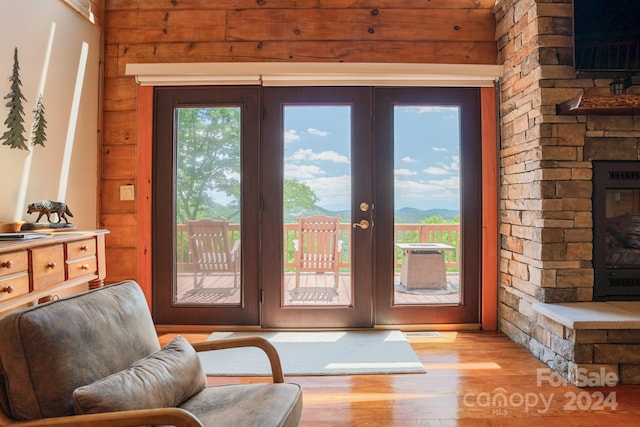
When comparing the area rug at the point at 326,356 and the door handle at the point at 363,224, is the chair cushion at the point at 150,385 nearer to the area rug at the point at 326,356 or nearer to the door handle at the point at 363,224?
the area rug at the point at 326,356

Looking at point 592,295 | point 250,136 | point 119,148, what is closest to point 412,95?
point 250,136

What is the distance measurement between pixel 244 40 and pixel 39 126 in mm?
1657

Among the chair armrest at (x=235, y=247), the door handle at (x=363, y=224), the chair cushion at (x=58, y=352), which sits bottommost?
the chair cushion at (x=58, y=352)

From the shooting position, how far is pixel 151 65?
312cm

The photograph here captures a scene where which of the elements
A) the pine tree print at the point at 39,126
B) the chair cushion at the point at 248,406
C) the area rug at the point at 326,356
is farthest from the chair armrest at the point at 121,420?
the pine tree print at the point at 39,126

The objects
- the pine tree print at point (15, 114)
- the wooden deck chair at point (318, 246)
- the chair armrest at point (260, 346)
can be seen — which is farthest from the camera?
the wooden deck chair at point (318, 246)

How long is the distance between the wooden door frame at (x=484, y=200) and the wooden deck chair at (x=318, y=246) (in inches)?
49.6

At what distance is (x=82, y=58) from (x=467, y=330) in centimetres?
384

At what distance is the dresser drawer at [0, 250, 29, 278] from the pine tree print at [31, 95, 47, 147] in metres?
1.06

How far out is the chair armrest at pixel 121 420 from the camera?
100 centimetres

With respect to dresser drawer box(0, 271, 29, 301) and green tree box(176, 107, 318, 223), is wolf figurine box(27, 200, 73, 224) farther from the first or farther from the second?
green tree box(176, 107, 318, 223)

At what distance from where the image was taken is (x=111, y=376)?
118 cm

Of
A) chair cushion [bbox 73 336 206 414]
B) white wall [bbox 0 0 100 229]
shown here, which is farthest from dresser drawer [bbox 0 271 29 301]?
chair cushion [bbox 73 336 206 414]

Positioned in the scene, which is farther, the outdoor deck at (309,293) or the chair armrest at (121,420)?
the outdoor deck at (309,293)
